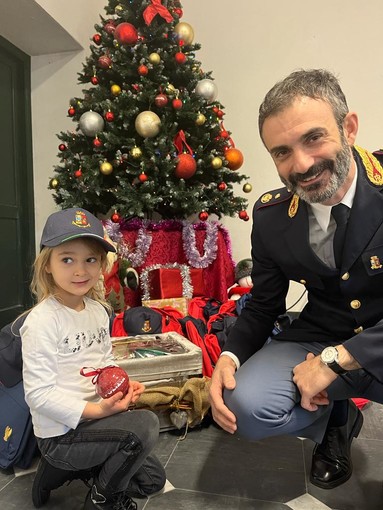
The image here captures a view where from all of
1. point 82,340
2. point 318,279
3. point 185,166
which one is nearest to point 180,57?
point 185,166

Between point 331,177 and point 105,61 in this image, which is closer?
point 331,177

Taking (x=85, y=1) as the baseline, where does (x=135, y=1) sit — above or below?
below

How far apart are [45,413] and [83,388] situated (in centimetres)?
11

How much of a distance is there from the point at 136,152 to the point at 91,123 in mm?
311

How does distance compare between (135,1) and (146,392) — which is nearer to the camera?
(146,392)

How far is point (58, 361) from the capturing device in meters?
1.09

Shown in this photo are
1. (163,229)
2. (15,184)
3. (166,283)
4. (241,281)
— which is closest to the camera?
(166,283)

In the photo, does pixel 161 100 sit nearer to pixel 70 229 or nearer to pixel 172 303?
pixel 172 303

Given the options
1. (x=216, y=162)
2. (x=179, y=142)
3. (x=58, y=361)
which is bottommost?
(x=58, y=361)

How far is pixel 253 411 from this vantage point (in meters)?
1.12

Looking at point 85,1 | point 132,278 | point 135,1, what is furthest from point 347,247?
point 85,1

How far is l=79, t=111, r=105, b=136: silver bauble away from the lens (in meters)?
2.36

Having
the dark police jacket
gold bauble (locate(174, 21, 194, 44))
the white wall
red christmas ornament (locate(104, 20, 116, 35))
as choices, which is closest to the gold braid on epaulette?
the dark police jacket

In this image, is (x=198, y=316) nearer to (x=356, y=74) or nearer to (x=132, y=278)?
(x=132, y=278)
